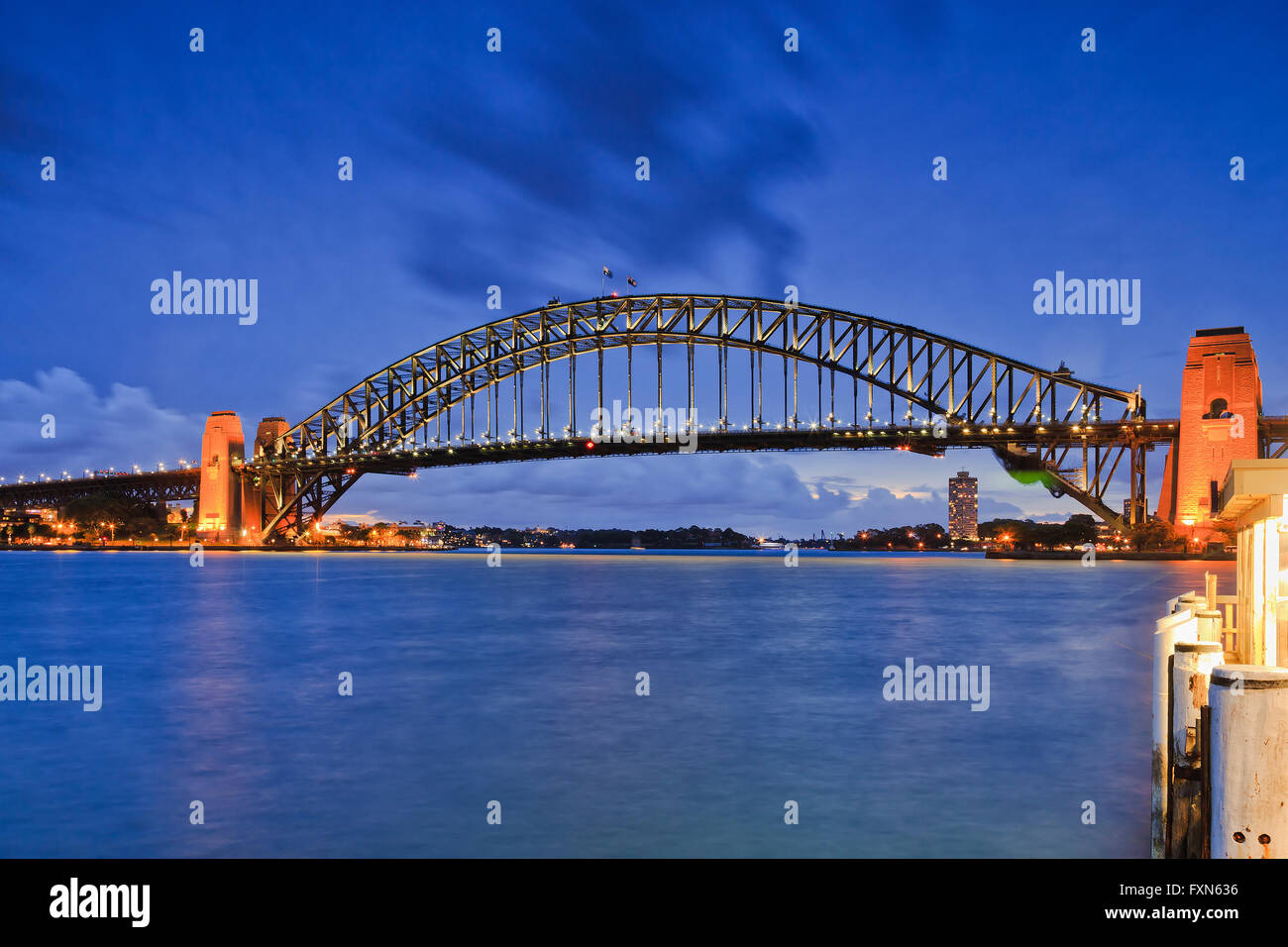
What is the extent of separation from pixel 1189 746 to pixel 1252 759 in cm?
105

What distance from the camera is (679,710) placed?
41.8ft

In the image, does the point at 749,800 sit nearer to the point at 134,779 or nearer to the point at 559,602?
the point at 134,779

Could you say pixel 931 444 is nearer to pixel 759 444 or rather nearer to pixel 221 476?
pixel 759 444

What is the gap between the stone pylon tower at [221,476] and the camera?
85.6 meters

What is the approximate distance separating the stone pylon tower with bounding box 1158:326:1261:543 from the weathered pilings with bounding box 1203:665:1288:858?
59542mm

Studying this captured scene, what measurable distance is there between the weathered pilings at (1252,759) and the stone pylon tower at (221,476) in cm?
9077

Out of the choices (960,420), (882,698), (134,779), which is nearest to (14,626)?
(134,779)


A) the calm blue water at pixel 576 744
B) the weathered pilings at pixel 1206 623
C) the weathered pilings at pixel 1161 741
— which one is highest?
the weathered pilings at pixel 1206 623

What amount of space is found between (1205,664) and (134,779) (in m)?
9.59

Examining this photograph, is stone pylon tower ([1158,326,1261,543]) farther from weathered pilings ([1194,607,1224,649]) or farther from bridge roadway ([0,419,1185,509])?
weathered pilings ([1194,607,1224,649])

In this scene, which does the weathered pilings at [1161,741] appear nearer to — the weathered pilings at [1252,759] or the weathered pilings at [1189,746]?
the weathered pilings at [1189,746]

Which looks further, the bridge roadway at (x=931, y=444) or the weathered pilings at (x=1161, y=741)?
the bridge roadway at (x=931, y=444)

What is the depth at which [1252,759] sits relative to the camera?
14.7ft

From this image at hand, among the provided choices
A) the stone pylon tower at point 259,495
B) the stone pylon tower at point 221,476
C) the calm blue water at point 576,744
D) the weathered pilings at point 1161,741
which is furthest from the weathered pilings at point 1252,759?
the stone pylon tower at point 259,495
